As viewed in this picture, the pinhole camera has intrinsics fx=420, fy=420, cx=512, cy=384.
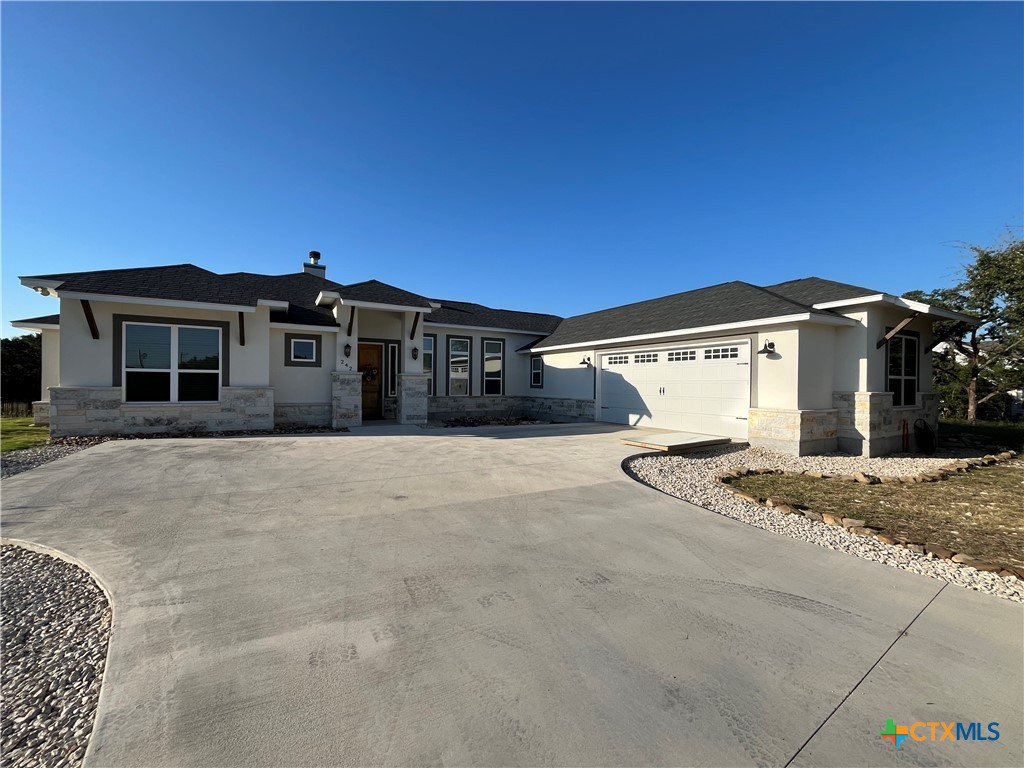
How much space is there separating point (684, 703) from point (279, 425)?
42.2 feet

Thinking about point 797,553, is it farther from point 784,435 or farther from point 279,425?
point 279,425

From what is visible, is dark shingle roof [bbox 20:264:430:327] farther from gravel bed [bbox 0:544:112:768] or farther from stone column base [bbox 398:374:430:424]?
gravel bed [bbox 0:544:112:768]

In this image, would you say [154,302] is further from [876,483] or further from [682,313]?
[876,483]

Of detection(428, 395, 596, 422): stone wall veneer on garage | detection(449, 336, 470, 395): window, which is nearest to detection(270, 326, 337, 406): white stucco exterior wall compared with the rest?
detection(428, 395, 596, 422): stone wall veneer on garage

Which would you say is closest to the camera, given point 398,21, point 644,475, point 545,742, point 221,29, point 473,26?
point 545,742

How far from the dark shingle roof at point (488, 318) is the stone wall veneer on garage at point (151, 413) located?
265 inches

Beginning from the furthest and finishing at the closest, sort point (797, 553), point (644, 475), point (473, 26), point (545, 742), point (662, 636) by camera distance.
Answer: point (473, 26) < point (644, 475) < point (797, 553) < point (662, 636) < point (545, 742)

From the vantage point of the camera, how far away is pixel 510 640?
2514 millimetres

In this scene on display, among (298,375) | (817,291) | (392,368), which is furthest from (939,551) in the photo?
(392,368)

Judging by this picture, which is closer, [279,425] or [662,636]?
[662,636]

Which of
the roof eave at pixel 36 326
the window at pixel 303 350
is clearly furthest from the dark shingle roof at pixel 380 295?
the roof eave at pixel 36 326

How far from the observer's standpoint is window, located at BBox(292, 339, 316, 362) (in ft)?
42.0

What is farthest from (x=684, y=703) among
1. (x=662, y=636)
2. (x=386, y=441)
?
(x=386, y=441)

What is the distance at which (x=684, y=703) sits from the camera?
2061mm
